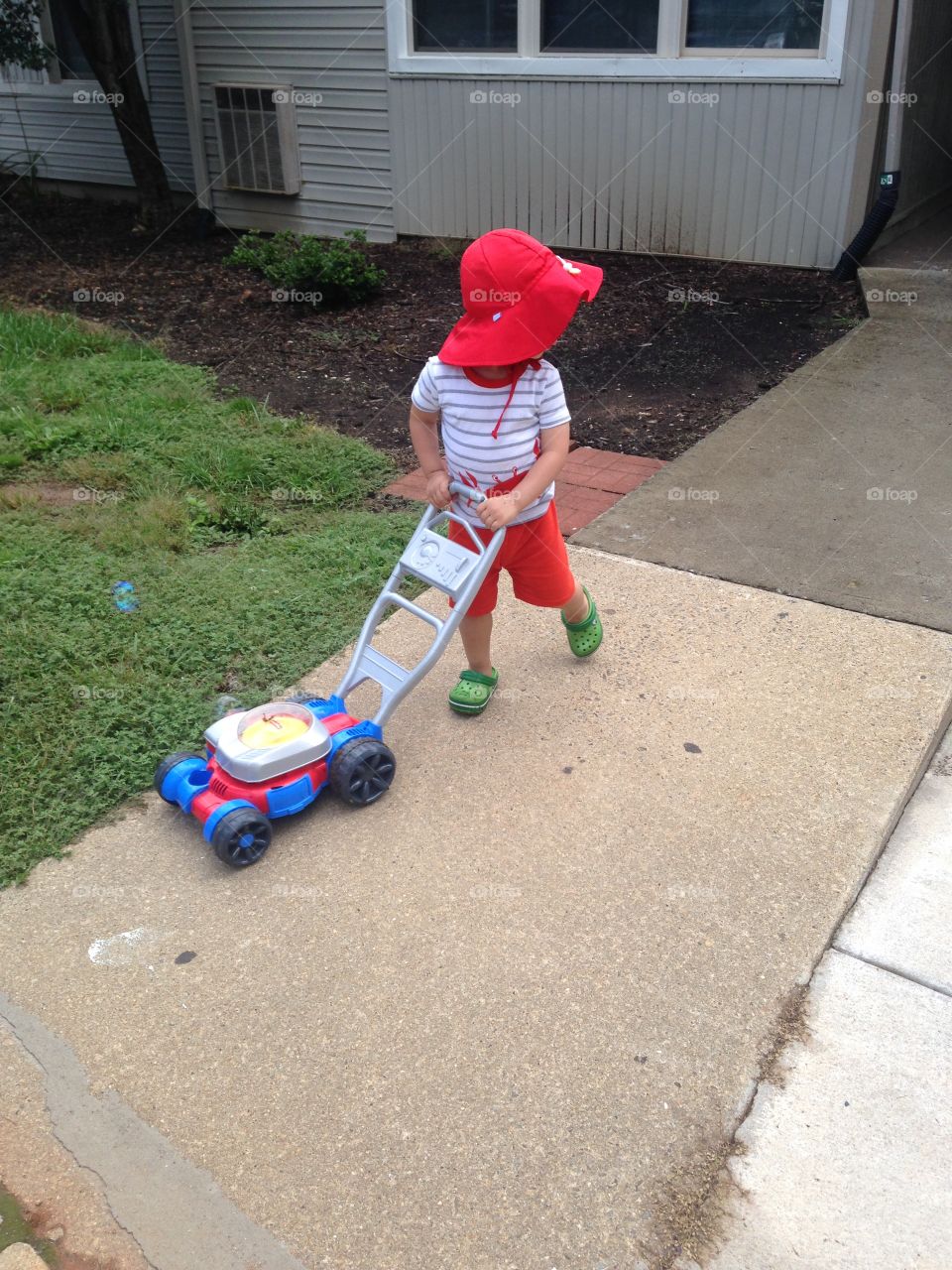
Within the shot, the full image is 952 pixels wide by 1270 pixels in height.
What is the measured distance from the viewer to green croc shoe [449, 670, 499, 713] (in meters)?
3.65

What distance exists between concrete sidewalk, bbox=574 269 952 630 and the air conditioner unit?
5.81 meters

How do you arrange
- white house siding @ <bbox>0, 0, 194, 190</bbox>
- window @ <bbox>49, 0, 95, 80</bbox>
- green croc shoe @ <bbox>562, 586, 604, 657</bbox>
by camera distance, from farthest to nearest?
window @ <bbox>49, 0, 95, 80</bbox>
white house siding @ <bbox>0, 0, 194, 190</bbox>
green croc shoe @ <bbox>562, 586, 604, 657</bbox>

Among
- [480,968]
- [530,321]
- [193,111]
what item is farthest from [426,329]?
[480,968]

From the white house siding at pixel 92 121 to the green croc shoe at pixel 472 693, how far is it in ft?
30.8

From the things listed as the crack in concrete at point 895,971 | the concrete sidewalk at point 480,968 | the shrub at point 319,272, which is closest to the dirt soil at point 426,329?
the shrub at point 319,272

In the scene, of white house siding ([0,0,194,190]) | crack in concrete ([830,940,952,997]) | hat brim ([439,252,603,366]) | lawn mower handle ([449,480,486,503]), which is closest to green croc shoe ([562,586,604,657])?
lawn mower handle ([449,480,486,503])

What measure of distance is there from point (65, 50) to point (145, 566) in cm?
1038

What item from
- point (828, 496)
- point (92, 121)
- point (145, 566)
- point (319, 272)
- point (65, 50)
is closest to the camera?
point (145, 566)

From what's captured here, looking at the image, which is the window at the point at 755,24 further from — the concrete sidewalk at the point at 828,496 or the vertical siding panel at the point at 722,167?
the concrete sidewalk at the point at 828,496

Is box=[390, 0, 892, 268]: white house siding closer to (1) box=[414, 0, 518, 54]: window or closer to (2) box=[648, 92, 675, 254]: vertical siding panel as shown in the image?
(2) box=[648, 92, 675, 254]: vertical siding panel

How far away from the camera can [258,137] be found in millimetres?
10211

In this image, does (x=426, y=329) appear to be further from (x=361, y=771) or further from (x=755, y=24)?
(x=361, y=771)

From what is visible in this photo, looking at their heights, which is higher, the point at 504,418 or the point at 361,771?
the point at 504,418

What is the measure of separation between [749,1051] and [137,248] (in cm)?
989
